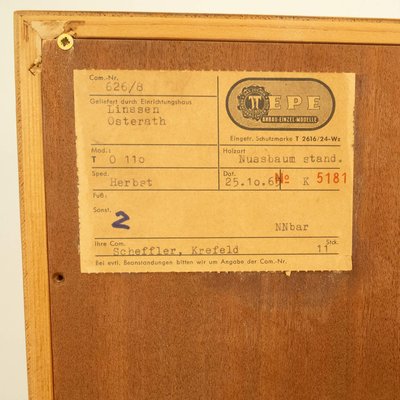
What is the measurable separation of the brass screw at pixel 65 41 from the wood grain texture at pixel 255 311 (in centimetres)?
11

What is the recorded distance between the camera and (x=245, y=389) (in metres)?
0.52

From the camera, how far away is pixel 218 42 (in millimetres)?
490

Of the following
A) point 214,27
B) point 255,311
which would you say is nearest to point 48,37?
point 214,27

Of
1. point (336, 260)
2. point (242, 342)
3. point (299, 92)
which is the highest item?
point (299, 92)

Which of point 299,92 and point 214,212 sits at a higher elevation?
point 299,92

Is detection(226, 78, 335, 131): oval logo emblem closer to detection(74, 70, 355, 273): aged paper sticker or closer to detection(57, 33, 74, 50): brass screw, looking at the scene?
detection(74, 70, 355, 273): aged paper sticker

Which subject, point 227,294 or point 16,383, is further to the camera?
point 16,383

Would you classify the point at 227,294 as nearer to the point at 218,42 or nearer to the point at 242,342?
the point at 242,342

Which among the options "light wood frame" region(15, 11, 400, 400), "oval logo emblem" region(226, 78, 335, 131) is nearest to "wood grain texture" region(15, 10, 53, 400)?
"light wood frame" region(15, 11, 400, 400)

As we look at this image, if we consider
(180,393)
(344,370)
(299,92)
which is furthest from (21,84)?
(344,370)

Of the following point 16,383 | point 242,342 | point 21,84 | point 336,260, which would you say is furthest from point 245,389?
point 21,84

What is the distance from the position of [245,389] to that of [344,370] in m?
0.14

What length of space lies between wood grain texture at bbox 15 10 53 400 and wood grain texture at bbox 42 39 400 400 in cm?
1

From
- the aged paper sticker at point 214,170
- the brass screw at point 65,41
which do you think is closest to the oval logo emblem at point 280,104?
the aged paper sticker at point 214,170
